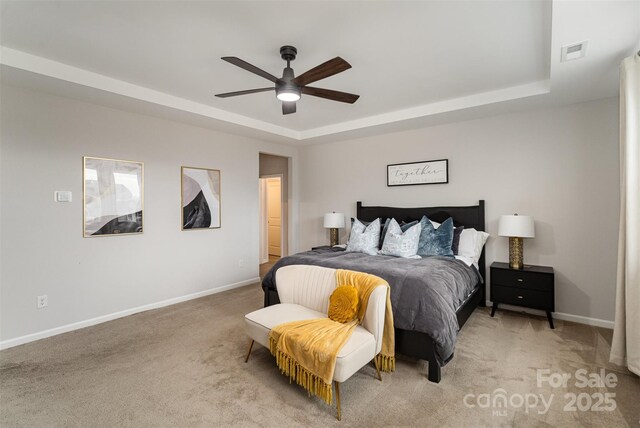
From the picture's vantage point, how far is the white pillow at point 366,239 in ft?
13.1

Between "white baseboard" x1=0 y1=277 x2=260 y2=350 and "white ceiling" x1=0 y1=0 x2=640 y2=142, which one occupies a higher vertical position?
"white ceiling" x1=0 y1=0 x2=640 y2=142

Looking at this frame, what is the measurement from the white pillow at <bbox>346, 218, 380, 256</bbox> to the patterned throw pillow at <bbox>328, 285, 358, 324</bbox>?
1585 millimetres

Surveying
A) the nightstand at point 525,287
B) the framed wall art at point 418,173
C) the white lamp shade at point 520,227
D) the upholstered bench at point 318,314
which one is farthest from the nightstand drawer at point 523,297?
the upholstered bench at point 318,314

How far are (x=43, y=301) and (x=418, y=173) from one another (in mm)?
4782

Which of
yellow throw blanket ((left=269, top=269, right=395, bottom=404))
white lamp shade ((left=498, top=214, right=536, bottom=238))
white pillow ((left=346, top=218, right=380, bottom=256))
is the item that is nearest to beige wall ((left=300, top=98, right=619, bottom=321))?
white lamp shade ((left=498, top=214, right=536, bottom=238))

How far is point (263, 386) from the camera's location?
223 cm

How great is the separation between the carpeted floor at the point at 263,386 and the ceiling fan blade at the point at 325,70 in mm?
2321

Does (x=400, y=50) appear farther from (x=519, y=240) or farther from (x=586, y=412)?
(x=586, y=412)

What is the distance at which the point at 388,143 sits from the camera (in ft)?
15.9

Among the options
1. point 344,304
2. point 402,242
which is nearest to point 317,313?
point 344,304

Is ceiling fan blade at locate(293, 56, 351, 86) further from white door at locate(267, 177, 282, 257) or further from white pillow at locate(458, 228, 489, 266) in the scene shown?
white door at locate(267, 177, 282, 257)

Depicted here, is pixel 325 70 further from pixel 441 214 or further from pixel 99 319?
pixel 99 319

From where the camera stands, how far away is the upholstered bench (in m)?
1.97

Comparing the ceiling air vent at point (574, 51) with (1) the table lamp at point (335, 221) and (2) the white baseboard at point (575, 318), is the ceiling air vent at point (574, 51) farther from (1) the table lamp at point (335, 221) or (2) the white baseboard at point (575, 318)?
(1) the table lamp at point (335, 221)
